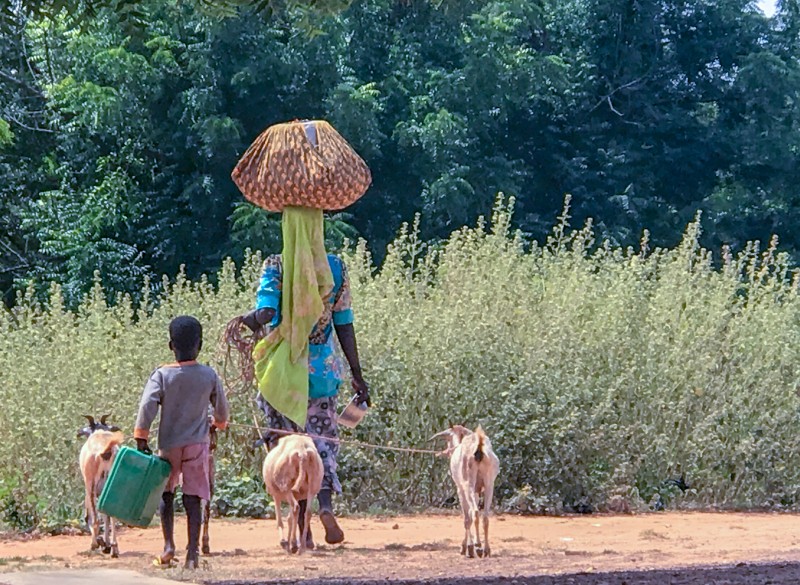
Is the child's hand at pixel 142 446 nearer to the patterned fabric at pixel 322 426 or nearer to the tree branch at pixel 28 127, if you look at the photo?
the patterned fabric at pixel 322 426

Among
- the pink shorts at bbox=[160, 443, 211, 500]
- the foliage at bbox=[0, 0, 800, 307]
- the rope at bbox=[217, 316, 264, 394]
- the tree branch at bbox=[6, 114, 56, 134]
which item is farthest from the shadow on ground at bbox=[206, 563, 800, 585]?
the tree branch at bbox=[6, 114, 56, 134]

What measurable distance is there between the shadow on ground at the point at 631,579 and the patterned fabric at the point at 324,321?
69.3 inches

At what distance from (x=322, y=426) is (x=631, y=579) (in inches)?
92.3

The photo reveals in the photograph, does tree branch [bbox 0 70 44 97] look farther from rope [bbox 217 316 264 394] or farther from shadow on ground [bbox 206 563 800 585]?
shadow on ground [bbox 206 563 800 585]

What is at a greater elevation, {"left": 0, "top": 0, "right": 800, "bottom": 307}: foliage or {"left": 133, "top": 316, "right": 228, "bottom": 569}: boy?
{"left": 0, "top": 0, "right": 800, "bottom": 307}: foliage

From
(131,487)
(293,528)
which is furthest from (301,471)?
(131,487)

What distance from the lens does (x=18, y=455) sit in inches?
400

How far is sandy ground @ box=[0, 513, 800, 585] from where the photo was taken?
267 inches

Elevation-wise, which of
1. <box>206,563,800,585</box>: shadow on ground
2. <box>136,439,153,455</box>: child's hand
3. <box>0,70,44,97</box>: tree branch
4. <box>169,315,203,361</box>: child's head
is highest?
<box>0,70,44,97</box>: tree branch

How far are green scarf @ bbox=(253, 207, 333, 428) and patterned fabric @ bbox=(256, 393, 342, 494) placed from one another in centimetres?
15

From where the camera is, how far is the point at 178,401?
7070 millimetres

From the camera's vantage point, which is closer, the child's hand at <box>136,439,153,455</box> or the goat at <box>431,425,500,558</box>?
the child's hand at <box>136,439,153,455</box>

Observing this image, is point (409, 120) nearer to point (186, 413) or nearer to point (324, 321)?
point (324, 321)

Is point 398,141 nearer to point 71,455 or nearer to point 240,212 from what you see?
point 240,212
